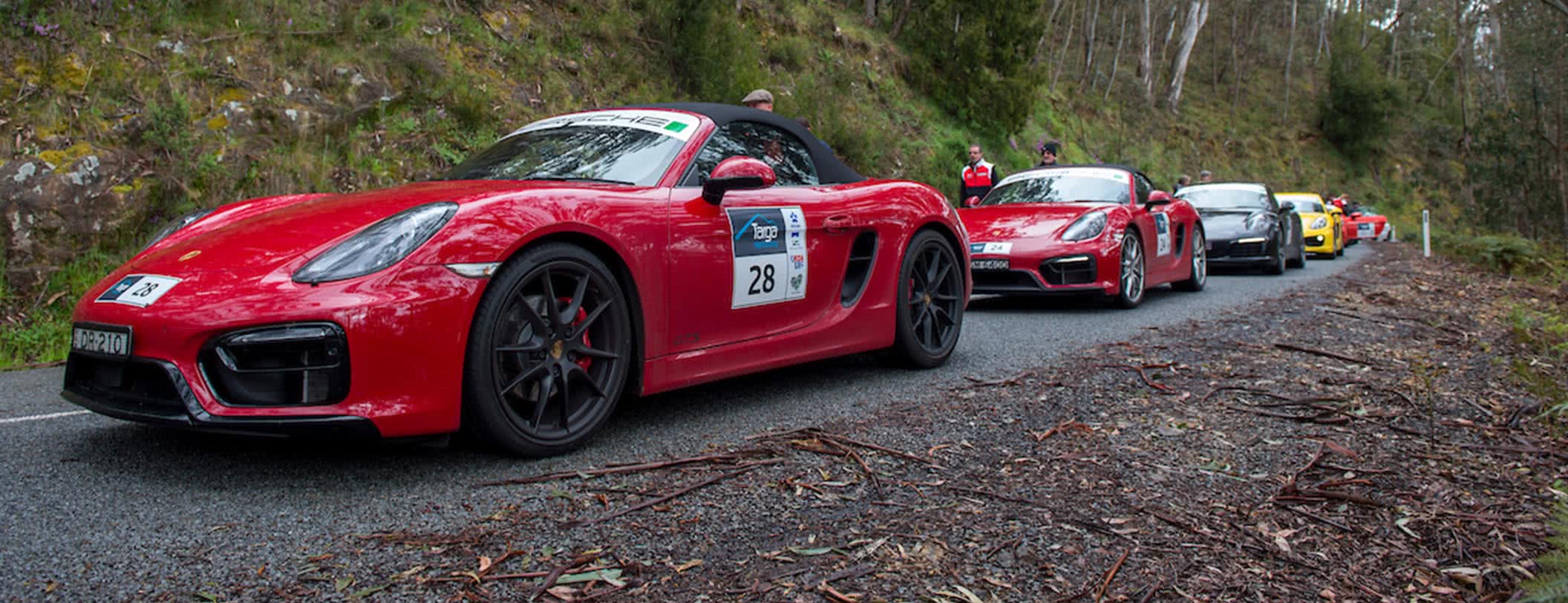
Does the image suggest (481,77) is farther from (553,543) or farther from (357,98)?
(553,543)

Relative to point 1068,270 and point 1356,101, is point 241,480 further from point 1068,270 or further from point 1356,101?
point 1356,101

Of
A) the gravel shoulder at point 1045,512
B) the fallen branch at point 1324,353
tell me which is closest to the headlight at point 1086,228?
the fallen branch at point 1324,353

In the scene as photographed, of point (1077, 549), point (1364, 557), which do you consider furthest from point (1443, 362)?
point (1077, 549)

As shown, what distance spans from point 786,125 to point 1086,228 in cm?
415

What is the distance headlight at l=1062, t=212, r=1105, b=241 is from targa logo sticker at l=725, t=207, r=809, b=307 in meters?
4.38

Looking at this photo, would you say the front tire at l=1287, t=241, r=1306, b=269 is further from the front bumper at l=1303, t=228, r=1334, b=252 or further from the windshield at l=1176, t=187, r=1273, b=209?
the front bumper at l=1303, t=228, r=1334, b=252

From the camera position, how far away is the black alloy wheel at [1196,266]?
1021cm

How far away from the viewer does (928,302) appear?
17.1 feet

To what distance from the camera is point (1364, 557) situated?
2.47 metres

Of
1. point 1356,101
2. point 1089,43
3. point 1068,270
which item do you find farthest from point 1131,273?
point 1356,101

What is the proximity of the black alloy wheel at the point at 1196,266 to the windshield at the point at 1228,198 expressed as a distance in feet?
11.8

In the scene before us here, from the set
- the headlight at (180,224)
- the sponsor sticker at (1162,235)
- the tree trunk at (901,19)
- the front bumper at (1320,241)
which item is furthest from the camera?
the tree trunk at (901,19)

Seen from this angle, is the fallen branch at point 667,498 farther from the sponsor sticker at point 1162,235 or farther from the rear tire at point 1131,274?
the sponsor sticker at point 1162,235

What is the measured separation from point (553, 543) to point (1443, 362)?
470 cm
